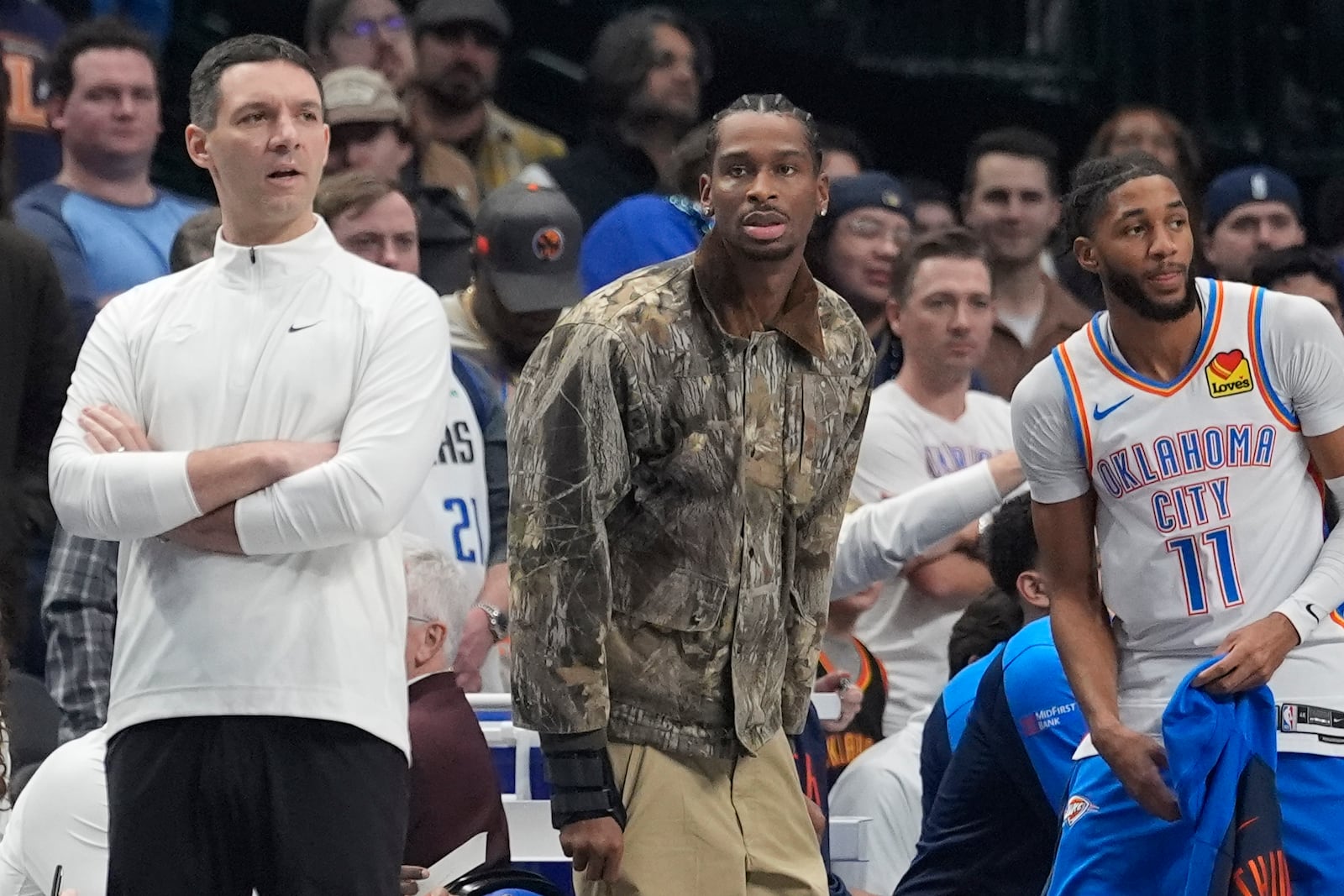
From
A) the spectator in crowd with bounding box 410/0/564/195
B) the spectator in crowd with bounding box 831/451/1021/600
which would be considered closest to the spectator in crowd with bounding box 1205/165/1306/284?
the spectator in crowd with bounding box 410/0/564/195

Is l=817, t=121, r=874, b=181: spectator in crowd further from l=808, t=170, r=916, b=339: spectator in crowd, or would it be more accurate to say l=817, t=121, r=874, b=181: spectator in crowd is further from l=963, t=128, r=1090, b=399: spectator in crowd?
l=808, t=170, r=916, b=339: spectator in crowd

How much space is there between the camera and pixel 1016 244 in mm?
7957

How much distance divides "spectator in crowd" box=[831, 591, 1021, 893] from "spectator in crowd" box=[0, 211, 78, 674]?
2.09 m

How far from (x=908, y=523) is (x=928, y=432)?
815 millimetres

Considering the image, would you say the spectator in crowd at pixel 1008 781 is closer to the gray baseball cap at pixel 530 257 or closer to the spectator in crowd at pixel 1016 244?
the gray baseball cap at pixel 530 257

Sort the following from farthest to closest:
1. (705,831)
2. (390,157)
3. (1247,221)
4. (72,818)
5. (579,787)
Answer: (1247,221) → (390,157) → (72,818) → (705,831) → (579,787)

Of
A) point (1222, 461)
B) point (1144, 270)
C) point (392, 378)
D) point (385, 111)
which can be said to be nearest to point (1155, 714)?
point (1222, 461)

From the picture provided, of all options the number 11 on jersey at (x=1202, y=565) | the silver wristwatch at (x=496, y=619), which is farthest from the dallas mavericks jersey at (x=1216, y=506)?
the silver wristwatch at (x=496, y=619)

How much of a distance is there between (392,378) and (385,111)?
3.22 m

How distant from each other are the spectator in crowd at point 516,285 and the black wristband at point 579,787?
2378 millimetres

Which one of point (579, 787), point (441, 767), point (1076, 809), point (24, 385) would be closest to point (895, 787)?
point (1076, 809)

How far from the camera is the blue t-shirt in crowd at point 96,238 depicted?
6434 millimetres

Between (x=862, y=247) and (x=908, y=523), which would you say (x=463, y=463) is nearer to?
(x=908, y=523)

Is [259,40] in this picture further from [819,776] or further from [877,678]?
[877,678]
